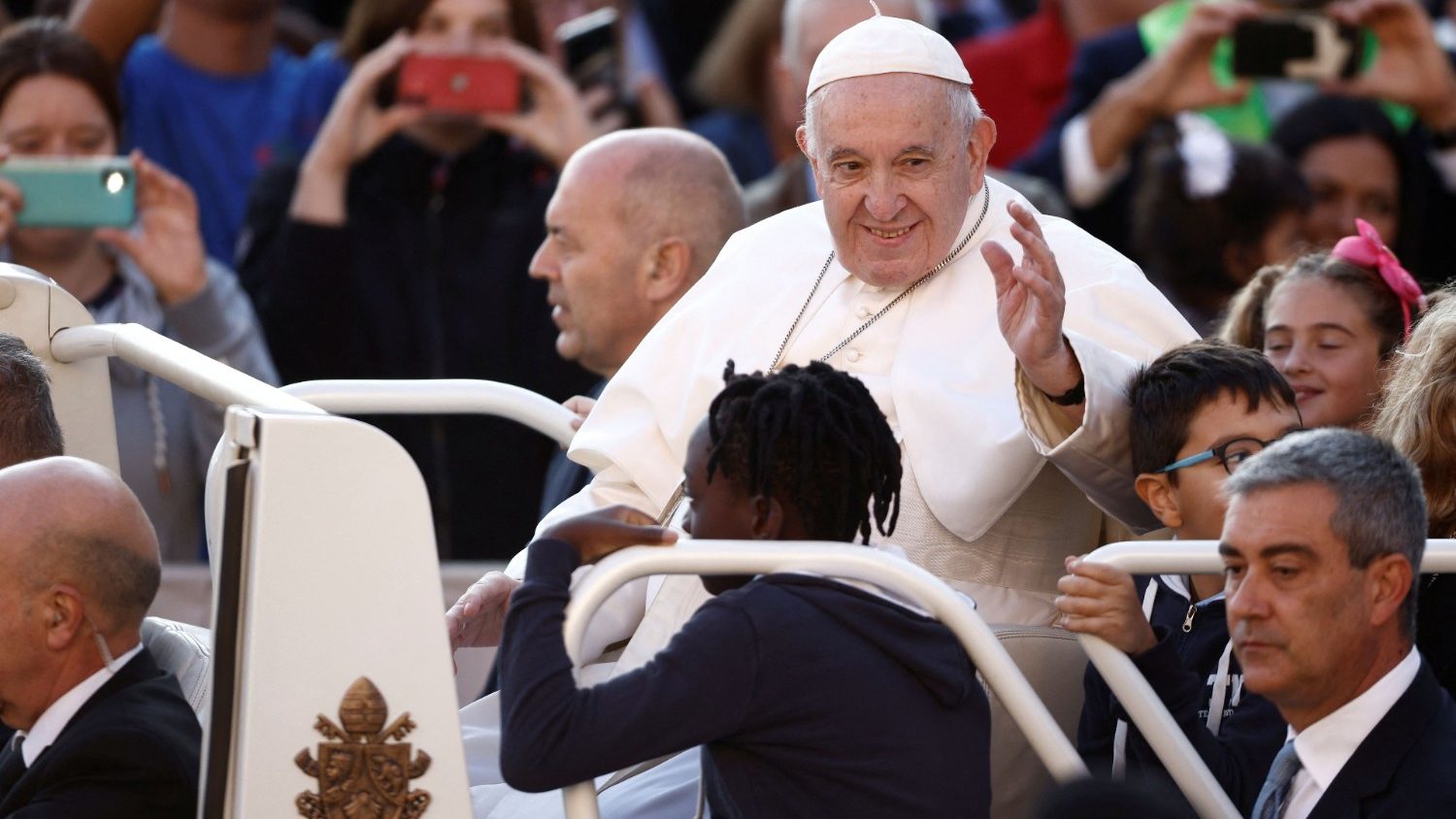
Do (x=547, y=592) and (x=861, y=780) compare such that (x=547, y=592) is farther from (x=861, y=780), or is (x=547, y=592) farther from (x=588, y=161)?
(x=588, y=161)

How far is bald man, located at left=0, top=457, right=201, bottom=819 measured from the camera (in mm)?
3576

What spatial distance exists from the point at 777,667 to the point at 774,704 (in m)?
0.05

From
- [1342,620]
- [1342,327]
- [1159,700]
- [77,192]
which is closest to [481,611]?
[1159,700]

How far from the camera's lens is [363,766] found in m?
3.34

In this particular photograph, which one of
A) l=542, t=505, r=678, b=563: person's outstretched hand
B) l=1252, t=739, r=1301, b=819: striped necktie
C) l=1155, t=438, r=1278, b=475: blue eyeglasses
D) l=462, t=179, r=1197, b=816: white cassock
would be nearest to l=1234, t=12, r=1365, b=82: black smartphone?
l=462, t=179, r=1197, b=816: white cassock

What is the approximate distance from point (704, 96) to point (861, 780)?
15.2 feet

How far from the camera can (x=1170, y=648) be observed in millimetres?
3607

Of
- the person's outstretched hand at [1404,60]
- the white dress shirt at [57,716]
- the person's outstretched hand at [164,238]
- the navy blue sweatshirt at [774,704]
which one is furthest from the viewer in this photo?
the person's outstretched hand at [1404,60]

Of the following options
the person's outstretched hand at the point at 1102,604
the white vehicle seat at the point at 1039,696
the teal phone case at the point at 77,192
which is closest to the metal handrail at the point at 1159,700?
the person's outstretched hand at the point at 1102,604

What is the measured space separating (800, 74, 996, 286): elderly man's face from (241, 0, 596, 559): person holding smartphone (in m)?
2.33

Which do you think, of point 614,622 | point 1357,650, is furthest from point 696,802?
point 1357,650

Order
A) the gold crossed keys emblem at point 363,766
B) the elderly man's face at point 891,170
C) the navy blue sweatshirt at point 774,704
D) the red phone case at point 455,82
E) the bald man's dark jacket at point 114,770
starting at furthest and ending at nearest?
the red phone case at point 455,82 → the elderly man's face at point 891,170 → the bald man's dark jacket at point 114,770 → the gold crossed keys emblem at point 363,766 → the navy blue sweatshirt at point 774,704

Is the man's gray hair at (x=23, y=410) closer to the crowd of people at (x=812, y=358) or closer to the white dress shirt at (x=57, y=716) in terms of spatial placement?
the crowd of people at (x=812, y=358)

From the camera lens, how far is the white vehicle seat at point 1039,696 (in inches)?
157
